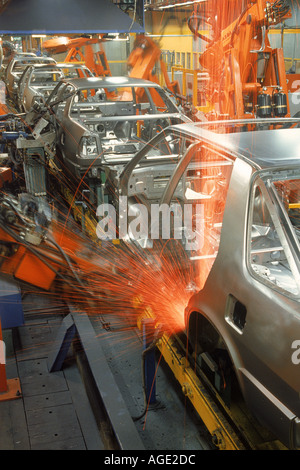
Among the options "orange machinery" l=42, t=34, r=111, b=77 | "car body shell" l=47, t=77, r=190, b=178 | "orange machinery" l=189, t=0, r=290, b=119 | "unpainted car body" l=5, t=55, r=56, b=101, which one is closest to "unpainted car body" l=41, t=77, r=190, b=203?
"car body shell" l=47, t=77, r=190, b=178

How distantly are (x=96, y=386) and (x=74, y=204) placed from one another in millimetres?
3621

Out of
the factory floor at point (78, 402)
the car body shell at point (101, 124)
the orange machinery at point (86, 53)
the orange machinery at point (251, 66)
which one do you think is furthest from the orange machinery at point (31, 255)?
the orange machinery at point (86, 53)

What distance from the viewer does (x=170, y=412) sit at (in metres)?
3.34

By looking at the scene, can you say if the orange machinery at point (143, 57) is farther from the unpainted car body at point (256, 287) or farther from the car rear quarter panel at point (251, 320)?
the car rear quarter panel at point (251, 320)

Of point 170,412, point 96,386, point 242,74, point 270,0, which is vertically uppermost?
point 270,0

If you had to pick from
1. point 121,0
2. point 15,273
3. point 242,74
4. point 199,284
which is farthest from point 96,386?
point 121,0

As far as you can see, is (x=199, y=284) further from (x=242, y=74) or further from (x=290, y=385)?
(x=242, y=74)

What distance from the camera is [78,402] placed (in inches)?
138

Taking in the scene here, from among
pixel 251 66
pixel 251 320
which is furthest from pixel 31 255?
pixel 251 66

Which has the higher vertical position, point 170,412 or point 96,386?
point 96,386

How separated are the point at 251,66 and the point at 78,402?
6.17 metres

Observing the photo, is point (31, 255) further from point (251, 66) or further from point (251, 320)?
point (251, 66)

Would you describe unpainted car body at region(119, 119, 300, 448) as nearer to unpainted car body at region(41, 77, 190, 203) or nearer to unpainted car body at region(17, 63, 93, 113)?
unpainted car body at region(41, 77, 190, 203)

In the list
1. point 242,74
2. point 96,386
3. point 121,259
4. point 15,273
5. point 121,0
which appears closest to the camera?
point 96,386
